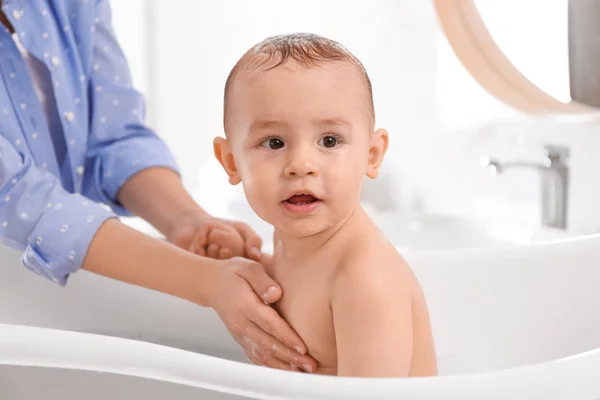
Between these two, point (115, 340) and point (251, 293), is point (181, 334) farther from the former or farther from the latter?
point (115, 340)

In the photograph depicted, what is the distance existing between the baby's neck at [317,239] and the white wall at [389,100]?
96cm

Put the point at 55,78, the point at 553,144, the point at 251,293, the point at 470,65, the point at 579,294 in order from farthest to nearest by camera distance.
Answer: the point at 470,65 → the point at 553,144 → the point at 55,78 → the point at 579,294 → the point at 251,293

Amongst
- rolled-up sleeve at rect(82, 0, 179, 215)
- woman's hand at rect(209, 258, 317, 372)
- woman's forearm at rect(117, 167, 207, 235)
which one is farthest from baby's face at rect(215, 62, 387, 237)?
rolled-up sleeve at rect(82, 0, 179, 215)

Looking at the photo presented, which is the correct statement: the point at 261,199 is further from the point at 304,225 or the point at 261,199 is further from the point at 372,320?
the point at 372,320

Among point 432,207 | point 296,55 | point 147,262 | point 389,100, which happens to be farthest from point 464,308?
point 389,100

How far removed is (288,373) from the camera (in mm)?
771

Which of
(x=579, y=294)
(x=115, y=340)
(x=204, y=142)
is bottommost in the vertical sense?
(x=204, y=142)

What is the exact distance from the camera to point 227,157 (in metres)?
1.08

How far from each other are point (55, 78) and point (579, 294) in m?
0.98

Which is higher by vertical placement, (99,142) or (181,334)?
(99,142)

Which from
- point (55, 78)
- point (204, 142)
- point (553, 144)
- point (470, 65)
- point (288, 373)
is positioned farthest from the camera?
point (204, 142)

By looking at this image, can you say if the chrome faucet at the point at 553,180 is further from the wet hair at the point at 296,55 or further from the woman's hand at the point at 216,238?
the wet hair at the point at 296,55

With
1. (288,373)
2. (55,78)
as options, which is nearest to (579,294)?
(288,373)

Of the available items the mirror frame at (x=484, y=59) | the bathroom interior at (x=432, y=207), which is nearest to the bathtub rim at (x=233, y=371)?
the bathroom interior at (x=432, y=207)
